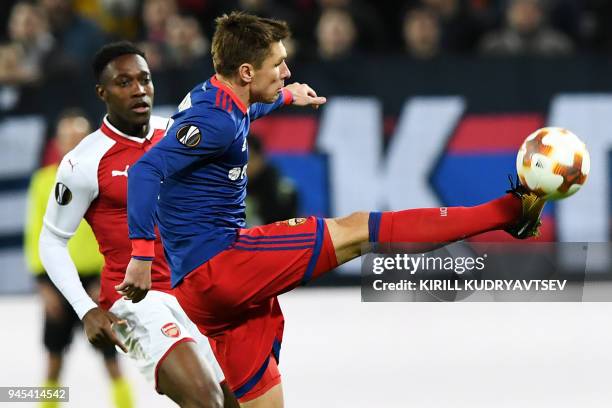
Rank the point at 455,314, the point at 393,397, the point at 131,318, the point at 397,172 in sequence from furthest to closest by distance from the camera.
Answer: the point at 397,172 < the point at 455,314 < the point at 393,397 < the point at 131,318

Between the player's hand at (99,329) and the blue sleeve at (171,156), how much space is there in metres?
0.65

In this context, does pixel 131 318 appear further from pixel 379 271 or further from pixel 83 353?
pixel 83 353

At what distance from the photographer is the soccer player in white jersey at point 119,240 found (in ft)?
16.4

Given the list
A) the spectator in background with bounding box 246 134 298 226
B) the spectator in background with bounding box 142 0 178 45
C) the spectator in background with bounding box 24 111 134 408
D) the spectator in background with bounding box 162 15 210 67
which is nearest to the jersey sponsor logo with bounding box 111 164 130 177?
the spectator in background with bounding box 24 111 134 408

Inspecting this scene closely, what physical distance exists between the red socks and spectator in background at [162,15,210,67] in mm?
6477

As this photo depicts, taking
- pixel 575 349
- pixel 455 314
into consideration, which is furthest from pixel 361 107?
pixel 575 349

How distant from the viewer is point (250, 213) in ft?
33.0

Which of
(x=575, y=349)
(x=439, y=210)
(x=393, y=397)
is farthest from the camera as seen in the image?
(x=575, y=349)

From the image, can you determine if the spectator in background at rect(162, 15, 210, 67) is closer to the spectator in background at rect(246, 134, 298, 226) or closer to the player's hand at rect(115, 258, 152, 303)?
the spectator in background at rect(246, 134, 298, 226)

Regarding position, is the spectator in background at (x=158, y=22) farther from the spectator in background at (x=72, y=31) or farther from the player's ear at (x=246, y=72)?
the player's ear at (x=246, y=72)

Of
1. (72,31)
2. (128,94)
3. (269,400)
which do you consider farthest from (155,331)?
(72,31)

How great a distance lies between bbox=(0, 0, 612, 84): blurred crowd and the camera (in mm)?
10664

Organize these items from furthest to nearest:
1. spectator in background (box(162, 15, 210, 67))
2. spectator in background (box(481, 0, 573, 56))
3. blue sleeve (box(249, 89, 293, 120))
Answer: spectator in background (box(162, 15, 210, 67)) < spectator in background (box(481, 0, 573, 56)) < blue sleeve (box(249, 89, 293, 120))

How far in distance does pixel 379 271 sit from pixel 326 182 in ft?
16.4
